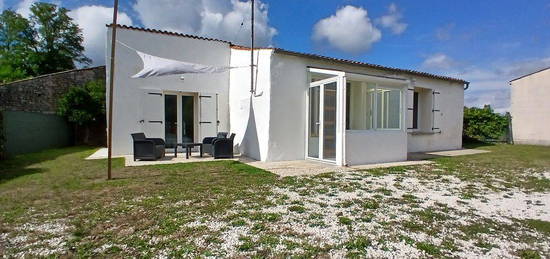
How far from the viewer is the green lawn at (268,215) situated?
8.13ft

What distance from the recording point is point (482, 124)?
48.7ft

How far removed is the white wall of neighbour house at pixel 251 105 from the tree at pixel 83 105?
258 inches

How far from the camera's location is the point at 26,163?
7.26 m

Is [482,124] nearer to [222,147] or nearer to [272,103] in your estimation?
[272,103]

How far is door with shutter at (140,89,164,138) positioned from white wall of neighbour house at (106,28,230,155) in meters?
0.10

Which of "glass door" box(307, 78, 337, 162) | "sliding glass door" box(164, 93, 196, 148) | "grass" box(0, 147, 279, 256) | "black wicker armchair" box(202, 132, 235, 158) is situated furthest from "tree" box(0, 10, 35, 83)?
"glass door" box(307, 78, 337, 162)

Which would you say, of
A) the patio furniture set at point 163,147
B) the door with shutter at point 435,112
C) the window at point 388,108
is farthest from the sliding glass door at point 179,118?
the door with shutter at point 435,112

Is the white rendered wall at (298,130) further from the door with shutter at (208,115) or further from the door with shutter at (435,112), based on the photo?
the door with shutter at (435,112)

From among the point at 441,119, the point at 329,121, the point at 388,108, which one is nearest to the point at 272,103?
the point at 329,121

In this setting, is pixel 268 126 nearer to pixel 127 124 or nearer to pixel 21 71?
pixel 127 124

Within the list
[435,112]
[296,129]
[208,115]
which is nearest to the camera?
[296,129]

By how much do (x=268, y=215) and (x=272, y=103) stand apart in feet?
15.5

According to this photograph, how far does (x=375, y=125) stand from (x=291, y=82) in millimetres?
2688

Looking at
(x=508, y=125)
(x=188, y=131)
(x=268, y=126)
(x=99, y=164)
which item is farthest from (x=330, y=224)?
(x=508, y=125)
